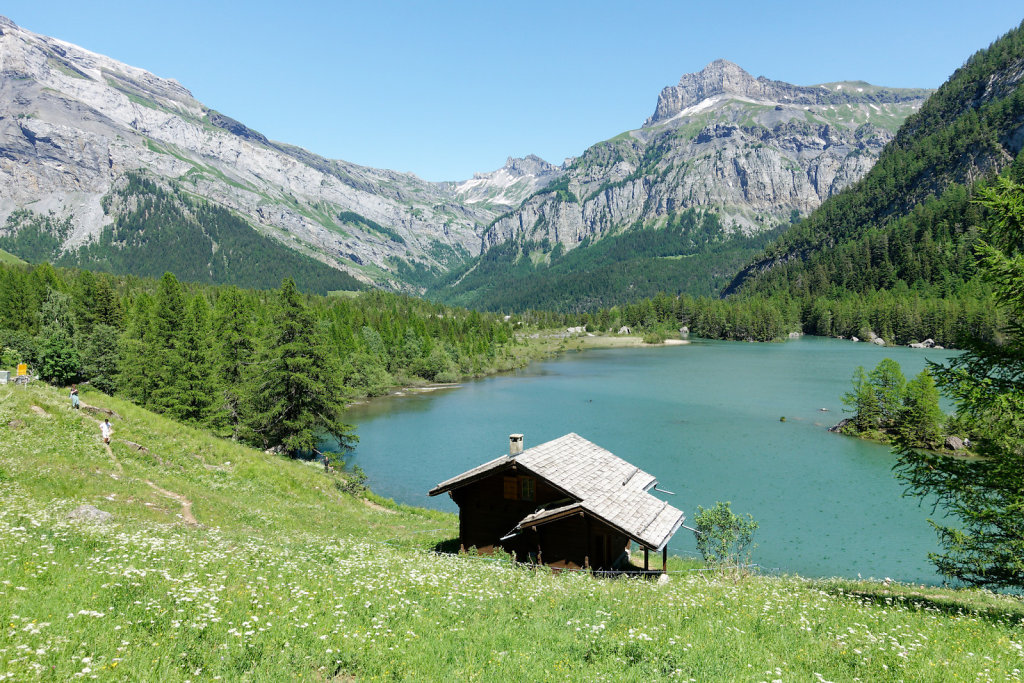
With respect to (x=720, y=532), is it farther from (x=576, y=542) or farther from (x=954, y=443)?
(x=954, y=443)

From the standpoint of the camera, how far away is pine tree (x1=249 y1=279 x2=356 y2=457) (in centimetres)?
4728

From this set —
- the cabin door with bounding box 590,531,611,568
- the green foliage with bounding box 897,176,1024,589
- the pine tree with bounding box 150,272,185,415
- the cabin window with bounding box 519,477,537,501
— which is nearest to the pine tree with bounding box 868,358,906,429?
the green foliage with bounding box 897,176,1024,589

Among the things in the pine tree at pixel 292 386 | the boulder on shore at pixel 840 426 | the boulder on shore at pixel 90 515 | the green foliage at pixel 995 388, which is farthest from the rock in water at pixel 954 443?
the boulder on shore at pixel 90 515

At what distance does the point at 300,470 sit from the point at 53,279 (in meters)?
84.6

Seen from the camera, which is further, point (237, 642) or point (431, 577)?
point (431, 577)

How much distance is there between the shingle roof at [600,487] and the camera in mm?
20172

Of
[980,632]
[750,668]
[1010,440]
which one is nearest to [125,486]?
[750,668]

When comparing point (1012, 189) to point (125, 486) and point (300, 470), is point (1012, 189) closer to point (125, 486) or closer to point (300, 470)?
point (125, 486)

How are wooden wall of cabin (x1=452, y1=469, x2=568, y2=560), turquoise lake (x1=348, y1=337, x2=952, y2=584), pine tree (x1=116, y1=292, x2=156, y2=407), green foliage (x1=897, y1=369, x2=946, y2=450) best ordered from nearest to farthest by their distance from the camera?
wooden wall of cabin (x1=452, y1=469, x2=568, y2=560), turquoise lake (x1=348, y1=337, x2=952, y2=584), pine tree (x1=116, y1=292, x2=156, y2=407), green foliage (x1=897, y1=369, x2=946, y2=450)

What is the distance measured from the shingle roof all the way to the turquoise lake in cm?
1287

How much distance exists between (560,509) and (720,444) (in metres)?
44.1

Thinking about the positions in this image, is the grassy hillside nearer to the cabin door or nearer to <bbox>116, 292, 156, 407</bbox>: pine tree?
the cabin door

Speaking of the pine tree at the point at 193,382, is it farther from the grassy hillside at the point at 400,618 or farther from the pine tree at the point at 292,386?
the grassy hillside at the point at 400,618

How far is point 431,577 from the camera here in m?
14.1
